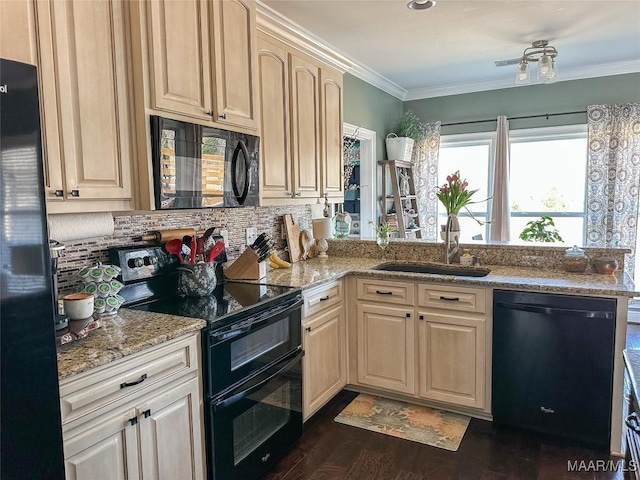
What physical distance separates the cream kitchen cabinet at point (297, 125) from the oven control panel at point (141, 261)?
2.35 ft

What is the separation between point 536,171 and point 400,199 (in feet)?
5.46

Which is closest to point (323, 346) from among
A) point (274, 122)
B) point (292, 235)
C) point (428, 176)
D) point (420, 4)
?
point (292, 235)

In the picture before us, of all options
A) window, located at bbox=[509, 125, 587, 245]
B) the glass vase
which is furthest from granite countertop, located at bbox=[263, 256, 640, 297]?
window, located at bbox=[509, 125, 587, 245]

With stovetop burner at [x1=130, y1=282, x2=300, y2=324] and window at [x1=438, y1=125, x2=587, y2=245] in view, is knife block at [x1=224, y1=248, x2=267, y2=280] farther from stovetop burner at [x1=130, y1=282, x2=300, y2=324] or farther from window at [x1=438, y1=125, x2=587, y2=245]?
window at [x1=438, y1=125, x2=587, y2=245]

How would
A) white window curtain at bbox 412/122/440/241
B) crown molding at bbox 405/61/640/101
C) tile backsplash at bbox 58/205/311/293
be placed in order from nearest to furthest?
1. tile backsplash at bbox 58/205/311/293
2. crown molding at bbox 405/61/640/101
3. white window curtain at bbox 412/122/440/241

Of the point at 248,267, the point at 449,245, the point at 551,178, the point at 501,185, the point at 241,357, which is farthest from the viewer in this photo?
the point at 501,185

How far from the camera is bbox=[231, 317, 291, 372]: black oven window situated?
6.29 ft

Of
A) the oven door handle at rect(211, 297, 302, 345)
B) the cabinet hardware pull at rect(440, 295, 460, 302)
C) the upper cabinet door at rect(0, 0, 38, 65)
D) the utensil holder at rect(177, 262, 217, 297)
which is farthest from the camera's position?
the cabinet hardware pull at rect(440, 295, 460, 302)

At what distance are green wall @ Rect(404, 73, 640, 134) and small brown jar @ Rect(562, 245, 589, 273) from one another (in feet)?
8.89

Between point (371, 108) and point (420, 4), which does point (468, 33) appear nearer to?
point (420, 4)

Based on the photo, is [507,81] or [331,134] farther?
[507,81]

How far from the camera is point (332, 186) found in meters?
3.45

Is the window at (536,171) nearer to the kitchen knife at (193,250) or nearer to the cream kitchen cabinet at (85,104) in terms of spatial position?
the kitchen knife at (193,250)

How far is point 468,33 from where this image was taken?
3.48 metres
